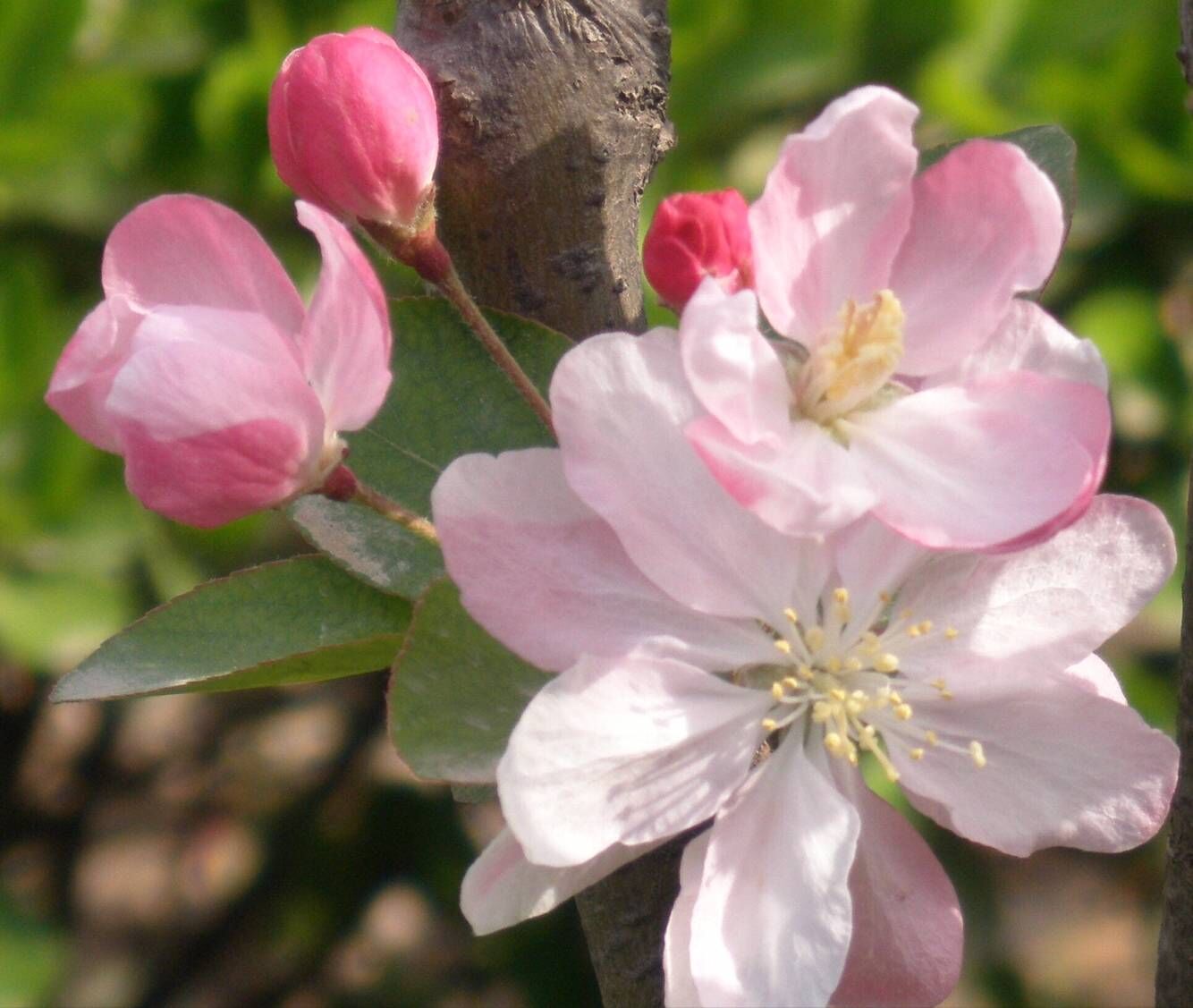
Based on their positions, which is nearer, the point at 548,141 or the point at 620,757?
the point at 620,757

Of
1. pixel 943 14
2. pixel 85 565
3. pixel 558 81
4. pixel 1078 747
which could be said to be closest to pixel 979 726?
pixel 1078 747

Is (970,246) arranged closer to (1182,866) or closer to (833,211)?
(833,211)

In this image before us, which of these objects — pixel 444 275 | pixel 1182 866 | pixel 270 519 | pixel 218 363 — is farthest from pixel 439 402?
pixel 270 519

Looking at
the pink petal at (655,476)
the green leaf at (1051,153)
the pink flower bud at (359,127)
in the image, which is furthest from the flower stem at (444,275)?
the green leaf at (1051,153)

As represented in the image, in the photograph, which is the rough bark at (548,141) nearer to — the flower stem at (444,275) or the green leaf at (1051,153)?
the flower stem at (444,275)

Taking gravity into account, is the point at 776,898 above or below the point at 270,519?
above

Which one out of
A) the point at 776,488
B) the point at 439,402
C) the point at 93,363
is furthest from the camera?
the point at 439,402
